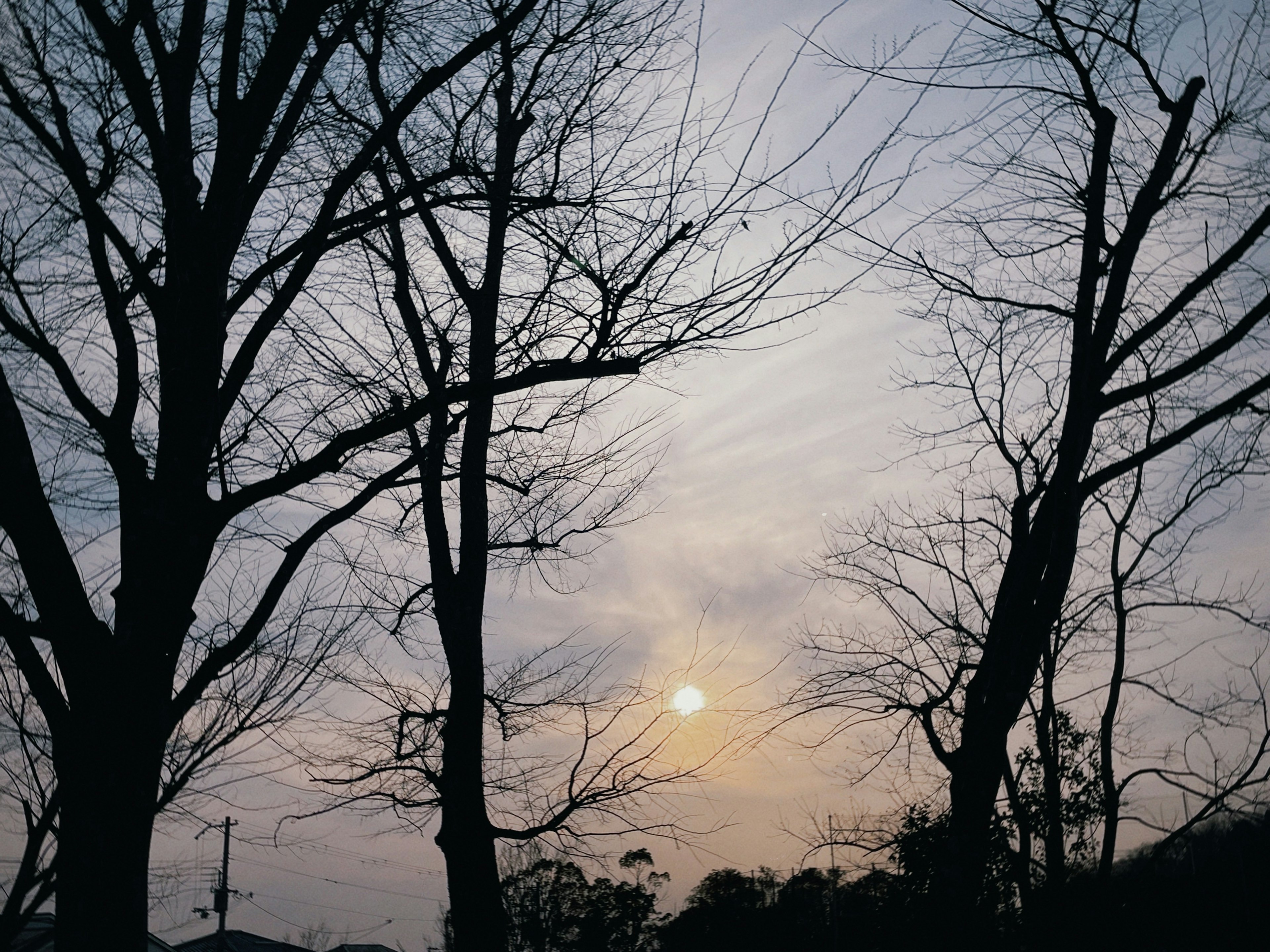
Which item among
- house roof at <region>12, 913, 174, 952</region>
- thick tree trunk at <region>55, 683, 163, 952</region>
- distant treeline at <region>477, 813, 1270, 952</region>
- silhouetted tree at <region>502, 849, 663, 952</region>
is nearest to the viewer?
thick tree trunk at <region>55, 683, 163, 952</region>

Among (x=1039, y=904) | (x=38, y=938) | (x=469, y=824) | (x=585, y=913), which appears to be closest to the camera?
(x=38, y=938)

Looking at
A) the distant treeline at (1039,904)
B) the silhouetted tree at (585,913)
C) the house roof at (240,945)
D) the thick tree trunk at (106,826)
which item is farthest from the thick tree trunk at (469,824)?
the house roof at (240,945)

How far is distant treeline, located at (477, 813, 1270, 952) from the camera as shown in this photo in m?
6.62

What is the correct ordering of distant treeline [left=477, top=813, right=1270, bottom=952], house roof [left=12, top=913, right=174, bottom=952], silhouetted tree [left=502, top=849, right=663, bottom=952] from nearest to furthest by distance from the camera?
house roof [left=12, top=913, right=174, bottom=952], distant treeline [left=477, top=813, right=1270, bottom=952], silhouetted tree [left=502, top=849, right=663, bottom=952]

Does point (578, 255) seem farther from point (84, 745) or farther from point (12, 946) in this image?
point (12, 946)

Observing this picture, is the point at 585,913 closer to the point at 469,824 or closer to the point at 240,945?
the point at 469,824

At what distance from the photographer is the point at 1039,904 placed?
28.7 feet

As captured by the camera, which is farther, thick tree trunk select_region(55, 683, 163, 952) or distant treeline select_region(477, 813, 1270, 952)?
distant treeline select_region(477, 813, 1270, 952)

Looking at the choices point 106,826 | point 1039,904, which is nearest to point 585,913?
point 1039,904

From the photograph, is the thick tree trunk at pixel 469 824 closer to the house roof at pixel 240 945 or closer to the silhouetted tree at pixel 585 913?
the silhouetted tree at pixel 585 913

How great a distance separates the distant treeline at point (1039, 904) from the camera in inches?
261

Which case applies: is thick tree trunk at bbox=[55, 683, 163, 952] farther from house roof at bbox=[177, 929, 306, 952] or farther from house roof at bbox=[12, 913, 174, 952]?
house roof at bbox=[177, 929, 306, 952]

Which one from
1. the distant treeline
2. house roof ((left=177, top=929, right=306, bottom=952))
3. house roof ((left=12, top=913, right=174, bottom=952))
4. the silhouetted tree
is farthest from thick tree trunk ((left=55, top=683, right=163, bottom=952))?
house roof ((left=177, top=929, right=306, bottom=952))

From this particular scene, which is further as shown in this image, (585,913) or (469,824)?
(585,913)
